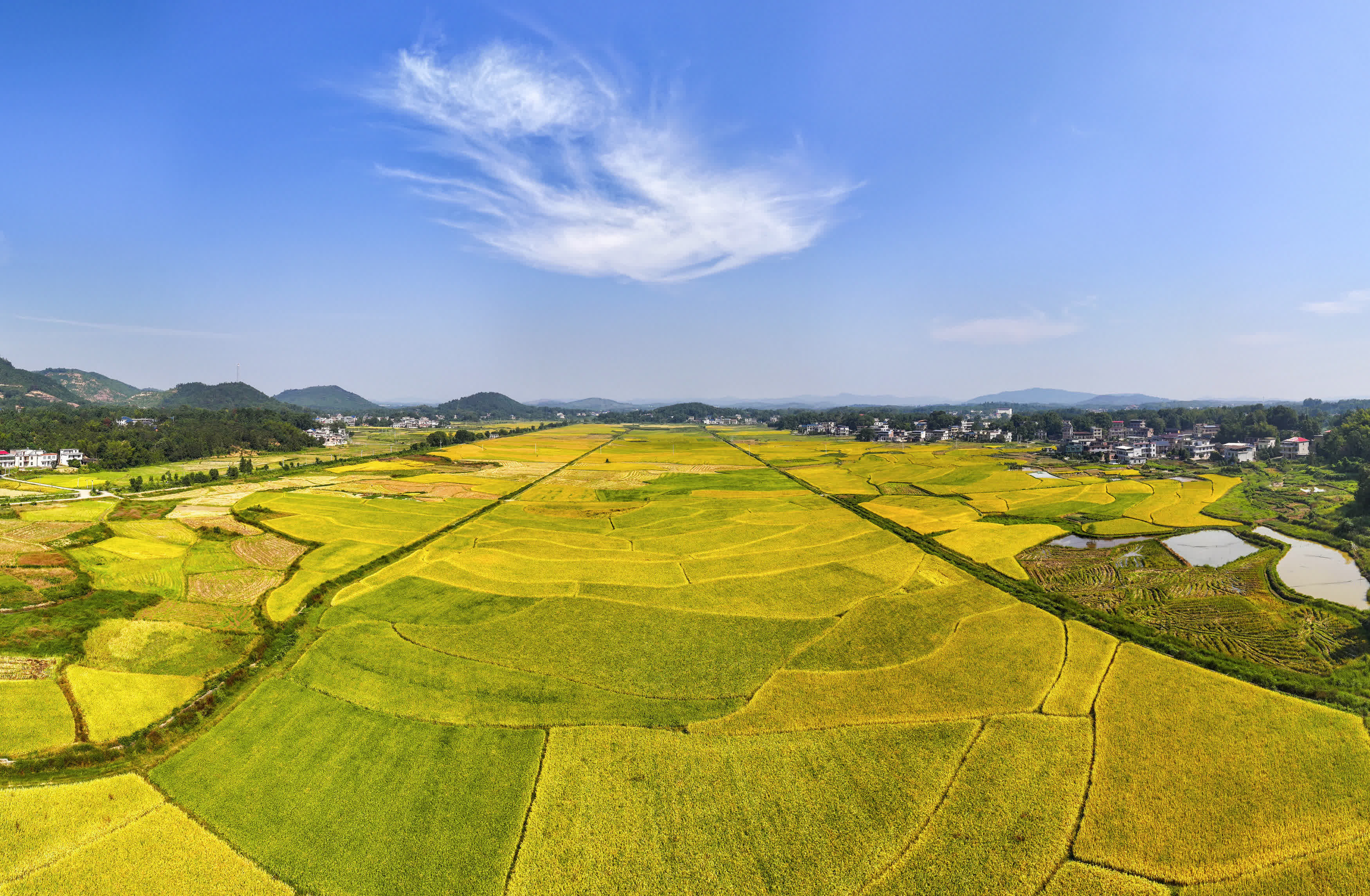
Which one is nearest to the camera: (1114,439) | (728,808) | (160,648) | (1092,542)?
(728,808)

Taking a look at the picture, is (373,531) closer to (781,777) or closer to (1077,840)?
(781,777)

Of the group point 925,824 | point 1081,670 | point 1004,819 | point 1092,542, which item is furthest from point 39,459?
point 1092,542

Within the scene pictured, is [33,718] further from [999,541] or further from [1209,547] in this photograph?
[1209,547]

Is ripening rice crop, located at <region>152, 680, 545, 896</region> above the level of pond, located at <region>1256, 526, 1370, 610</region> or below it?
below

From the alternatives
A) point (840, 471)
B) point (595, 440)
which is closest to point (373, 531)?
point (840, 471)

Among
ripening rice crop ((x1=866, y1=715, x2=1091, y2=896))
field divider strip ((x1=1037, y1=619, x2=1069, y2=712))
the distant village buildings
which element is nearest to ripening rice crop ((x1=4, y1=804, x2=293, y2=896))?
ripening rice crop ((x1=866, y1=715, x2=1091, y2=896))

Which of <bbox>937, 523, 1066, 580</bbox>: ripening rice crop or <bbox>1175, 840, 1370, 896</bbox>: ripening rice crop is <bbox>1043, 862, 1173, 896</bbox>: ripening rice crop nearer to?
<bbox>1175, 840, 1370, 896</bbox>: ripening rice crop
